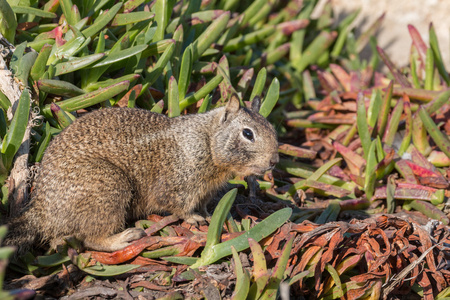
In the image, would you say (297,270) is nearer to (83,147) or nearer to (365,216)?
(365,216)

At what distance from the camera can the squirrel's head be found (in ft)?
11.3

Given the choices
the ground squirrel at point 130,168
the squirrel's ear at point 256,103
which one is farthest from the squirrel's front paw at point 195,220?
the squirrel's ear at point 256,103

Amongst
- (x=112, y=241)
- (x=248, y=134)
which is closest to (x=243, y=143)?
(x=248, y=134)

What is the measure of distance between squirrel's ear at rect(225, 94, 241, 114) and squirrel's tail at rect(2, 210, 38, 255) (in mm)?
1537

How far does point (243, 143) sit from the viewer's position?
3.47 m

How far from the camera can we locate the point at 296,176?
15.0ft

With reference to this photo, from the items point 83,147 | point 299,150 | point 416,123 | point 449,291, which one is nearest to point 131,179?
point 83,147

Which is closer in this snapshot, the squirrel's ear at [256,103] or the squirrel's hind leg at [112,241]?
the squirrel's hind leg at [112,241]

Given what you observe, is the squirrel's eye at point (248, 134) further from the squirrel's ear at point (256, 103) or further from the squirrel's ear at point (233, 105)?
the squirrel's ear at point (256, 103)

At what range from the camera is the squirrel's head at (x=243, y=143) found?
3451 millimetres

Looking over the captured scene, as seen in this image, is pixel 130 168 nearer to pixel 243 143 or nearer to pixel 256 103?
pixel 243 143

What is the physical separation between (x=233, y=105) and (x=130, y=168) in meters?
0.87

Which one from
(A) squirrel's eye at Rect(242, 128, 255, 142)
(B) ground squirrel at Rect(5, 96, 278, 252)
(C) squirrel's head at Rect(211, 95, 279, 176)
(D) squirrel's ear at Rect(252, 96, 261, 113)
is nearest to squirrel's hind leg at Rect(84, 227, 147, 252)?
(B) ground squirrel at Rect(5, 96, 278, 252)

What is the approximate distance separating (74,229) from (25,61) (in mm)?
1349
